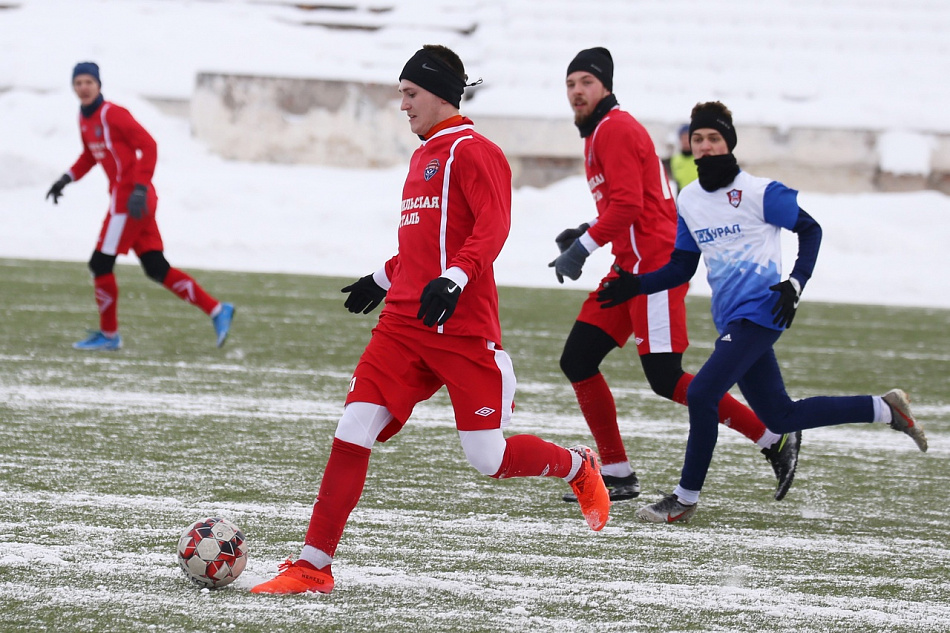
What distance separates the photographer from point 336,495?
3762 millimetres

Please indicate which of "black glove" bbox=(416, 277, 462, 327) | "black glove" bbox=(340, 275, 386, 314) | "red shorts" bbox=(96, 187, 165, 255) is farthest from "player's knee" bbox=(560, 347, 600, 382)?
"red shorts" bbox=(96, 187, 165, 255)

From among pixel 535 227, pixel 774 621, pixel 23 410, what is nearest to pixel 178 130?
pixel 535 227

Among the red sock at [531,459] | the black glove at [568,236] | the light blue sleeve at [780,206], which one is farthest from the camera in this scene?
the black glove at [568,236]

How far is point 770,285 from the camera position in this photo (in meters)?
4.91

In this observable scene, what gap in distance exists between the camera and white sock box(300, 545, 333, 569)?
12.1ft

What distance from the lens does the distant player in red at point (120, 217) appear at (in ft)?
29.4

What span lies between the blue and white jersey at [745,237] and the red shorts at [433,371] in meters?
1.45

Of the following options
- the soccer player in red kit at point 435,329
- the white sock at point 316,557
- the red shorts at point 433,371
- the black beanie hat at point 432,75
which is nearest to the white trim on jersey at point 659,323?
the soccer player in red kit at point 435,329

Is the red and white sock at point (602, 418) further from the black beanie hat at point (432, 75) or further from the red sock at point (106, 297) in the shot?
the red sock at point (106, 297)

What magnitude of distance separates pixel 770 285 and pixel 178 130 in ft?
65.2

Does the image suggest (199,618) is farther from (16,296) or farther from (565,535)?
(16,296)

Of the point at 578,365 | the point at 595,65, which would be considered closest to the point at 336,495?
the point at 578,365

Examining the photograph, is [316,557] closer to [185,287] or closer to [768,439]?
[768,439]

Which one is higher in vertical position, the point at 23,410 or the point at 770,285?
the point at 770,285
